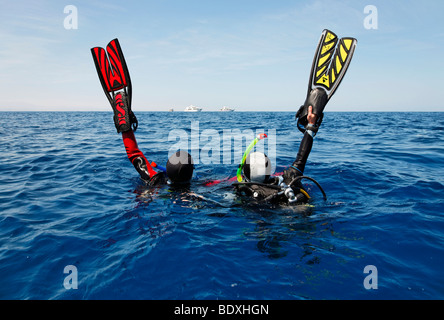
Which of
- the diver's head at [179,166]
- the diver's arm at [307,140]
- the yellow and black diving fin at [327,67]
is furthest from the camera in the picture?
the diver's head at [179,166]

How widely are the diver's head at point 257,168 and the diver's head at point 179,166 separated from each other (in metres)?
1.45

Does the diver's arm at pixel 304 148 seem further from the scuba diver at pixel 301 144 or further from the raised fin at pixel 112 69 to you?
the raised fin at pixel 112 69

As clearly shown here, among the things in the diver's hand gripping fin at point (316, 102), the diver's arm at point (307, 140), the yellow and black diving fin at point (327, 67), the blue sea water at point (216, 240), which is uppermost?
the yellow and black diving fin at point (327, 67)

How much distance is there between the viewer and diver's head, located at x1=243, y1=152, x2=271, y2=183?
5.10 meters

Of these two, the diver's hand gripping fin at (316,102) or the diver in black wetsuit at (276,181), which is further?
the diver's hand gripping fin at (316,102)

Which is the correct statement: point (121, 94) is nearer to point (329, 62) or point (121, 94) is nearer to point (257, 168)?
point (257, 168)

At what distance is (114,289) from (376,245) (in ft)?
12.1

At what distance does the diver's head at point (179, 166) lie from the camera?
19.4ft

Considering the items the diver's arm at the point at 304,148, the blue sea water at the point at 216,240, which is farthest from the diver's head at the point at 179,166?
the diver's arm at the point at 304,148

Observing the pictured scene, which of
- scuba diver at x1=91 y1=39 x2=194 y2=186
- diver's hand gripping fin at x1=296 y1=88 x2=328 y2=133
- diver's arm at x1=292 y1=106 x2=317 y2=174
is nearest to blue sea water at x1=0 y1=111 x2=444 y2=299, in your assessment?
scuba diver at x1=91 y1=39 x2=194 y2=186

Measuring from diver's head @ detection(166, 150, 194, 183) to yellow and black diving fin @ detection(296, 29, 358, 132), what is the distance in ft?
9.35

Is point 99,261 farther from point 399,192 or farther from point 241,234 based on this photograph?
point 399,192
